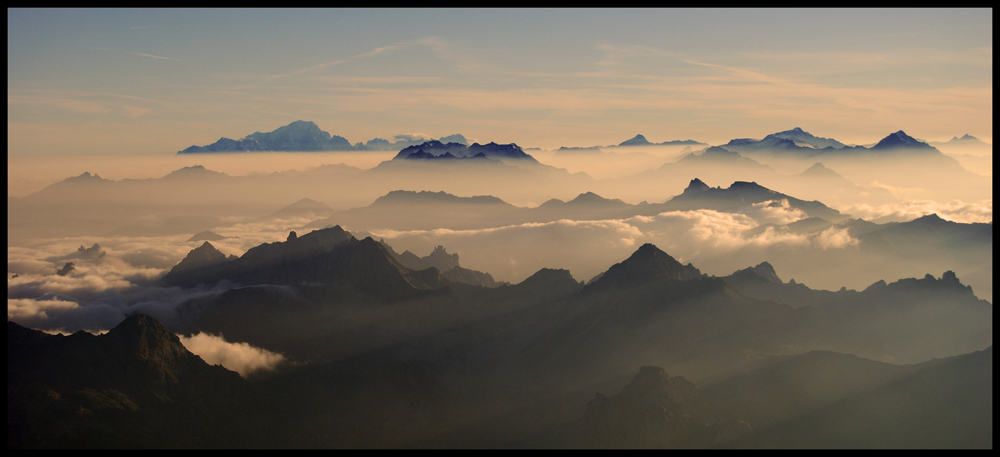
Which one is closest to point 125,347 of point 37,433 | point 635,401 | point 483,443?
point 37,433

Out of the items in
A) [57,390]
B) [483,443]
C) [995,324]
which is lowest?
[483,443]

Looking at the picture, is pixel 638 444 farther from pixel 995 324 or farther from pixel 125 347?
pixel 125 347

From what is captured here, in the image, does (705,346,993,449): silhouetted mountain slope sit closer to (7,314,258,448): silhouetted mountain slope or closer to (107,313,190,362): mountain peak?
(7,314,258,448): silhouetted mountain slope

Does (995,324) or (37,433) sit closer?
(995,324)

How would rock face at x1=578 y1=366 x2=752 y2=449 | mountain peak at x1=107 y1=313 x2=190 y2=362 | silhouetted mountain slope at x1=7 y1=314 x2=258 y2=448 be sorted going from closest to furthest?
silhouetted mountain slope at x1=7 y1=314 x2=258 y2=448, rock face at x1=578 y1=366 x2=752 y2=449, mountain peak at x1=107 y1=313 x2=190 y2=362

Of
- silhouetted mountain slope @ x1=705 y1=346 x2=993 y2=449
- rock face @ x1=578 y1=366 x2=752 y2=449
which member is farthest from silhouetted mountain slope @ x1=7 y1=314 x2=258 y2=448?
silhouetted mountain slope @ x1=705 y1=346 x2=993 y2=449

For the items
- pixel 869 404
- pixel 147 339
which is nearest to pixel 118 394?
pixel 147 339
